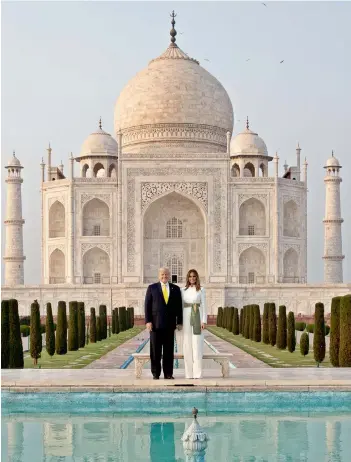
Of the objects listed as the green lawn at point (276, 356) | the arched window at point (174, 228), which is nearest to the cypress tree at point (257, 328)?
the green lawn at point (276, 356)

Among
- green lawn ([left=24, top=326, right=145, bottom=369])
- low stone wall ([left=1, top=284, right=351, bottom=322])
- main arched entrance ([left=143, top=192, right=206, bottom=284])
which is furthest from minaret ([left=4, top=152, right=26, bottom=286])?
green lawn ([left=24, top=326, right=145, bottom=369])

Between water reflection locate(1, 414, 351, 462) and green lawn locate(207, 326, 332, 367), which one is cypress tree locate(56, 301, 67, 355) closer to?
green lawn locate(207, 326, 332, 367)

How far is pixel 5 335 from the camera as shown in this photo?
9.34 metres

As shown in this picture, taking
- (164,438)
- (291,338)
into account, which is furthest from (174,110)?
(164,438)

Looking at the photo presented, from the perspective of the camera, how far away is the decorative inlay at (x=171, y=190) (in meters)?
28.1

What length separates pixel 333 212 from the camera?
97.1ft

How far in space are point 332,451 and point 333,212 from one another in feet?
81.5

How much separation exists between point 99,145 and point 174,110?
320 cm

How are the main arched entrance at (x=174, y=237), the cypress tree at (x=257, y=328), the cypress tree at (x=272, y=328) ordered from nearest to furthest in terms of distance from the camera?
the cypress tree at (x=272, y=328)
the cypress tree at (x=257, y=328)
the main arched entrance at (x=174, y=237)

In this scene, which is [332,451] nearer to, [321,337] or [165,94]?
[321,337]

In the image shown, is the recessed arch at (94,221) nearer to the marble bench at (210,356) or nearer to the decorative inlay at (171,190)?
the decorative inlay at (171,190)

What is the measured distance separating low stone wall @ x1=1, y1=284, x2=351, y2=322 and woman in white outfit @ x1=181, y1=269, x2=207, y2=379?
1840cm

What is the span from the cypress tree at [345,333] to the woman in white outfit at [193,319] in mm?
2506

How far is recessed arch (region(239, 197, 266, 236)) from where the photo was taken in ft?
94.7
